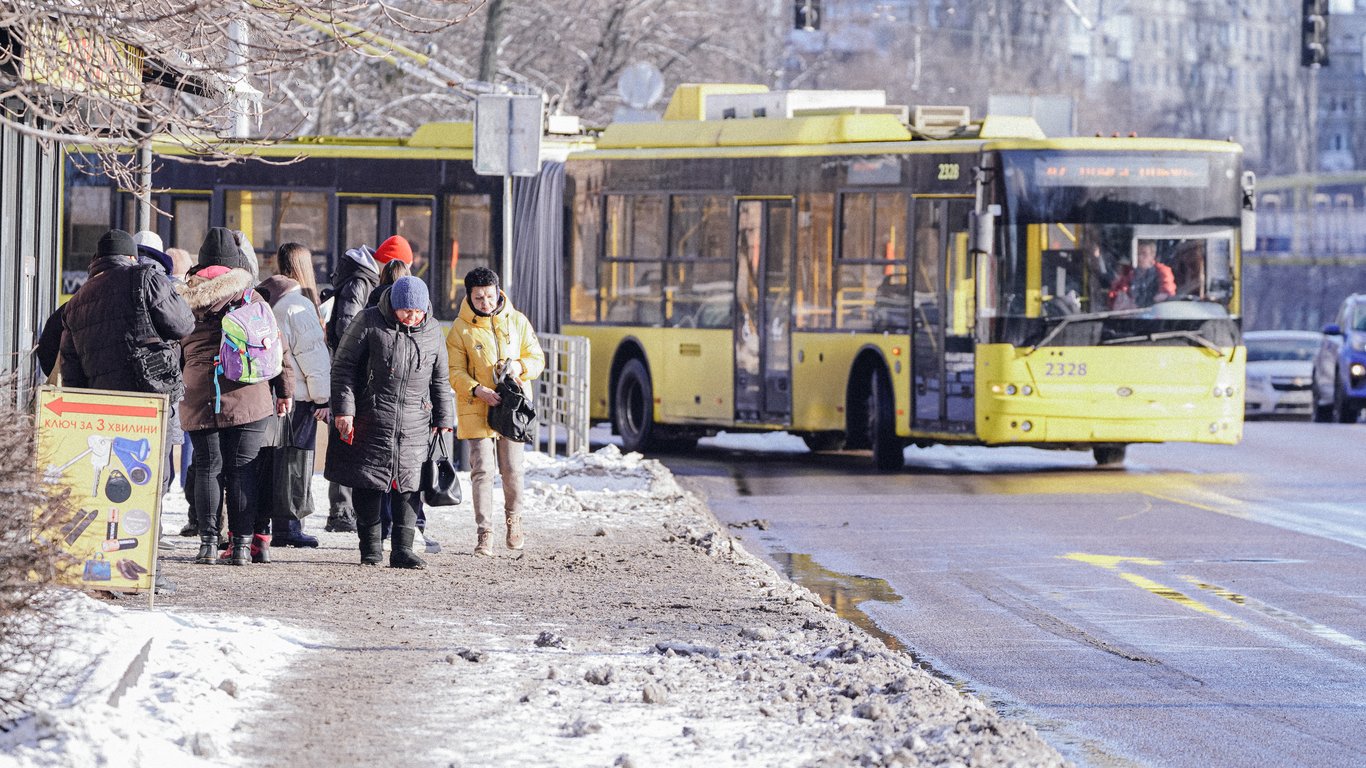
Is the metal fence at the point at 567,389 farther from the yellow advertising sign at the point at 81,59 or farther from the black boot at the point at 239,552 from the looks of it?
the yellow advertising sign at the point at 81,59

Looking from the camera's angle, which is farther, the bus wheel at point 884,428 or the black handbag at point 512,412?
the bus wheel at point 884,428

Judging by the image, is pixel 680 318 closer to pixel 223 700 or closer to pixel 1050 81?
pixel 223 700

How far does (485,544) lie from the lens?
1349 cm

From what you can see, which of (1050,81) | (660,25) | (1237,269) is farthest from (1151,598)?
(1050,81)

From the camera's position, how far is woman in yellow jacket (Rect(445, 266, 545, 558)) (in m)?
13.3

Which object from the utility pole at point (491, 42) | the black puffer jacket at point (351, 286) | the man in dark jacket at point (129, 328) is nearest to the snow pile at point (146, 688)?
the man in dark jacket at point (129, 328)

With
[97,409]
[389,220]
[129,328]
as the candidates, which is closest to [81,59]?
[97,409]

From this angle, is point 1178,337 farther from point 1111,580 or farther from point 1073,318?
point 1111,580

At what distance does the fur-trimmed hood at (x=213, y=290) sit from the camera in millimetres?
12117

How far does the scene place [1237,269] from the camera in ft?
69.9

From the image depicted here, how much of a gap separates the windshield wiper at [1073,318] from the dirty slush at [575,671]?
23.5 ft

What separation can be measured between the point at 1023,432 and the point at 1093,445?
2.09 m

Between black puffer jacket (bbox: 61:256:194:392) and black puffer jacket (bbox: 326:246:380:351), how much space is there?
216cm

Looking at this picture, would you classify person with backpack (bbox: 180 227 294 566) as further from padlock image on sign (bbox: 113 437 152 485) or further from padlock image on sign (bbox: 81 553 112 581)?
padlock image on sign (bbox: 81 553 112 581)
